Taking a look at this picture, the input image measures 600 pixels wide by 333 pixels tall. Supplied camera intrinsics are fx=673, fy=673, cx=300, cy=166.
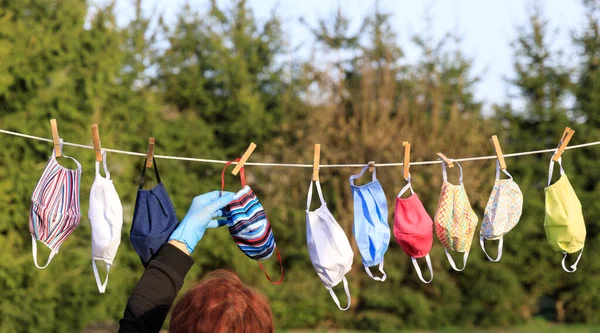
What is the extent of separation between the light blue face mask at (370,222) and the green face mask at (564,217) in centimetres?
73

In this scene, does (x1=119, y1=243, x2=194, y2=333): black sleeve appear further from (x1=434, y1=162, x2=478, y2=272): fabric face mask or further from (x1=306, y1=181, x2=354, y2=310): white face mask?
(x1=434, y1=162, x2=478, y2=272): fabric face mask

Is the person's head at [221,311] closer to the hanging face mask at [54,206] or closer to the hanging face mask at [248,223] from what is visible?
the hanging face mask at [248,223]

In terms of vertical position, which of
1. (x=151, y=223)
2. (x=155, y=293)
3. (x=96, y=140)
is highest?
(x=96, y=140)

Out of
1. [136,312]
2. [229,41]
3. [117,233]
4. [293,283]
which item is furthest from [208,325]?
[229,41]

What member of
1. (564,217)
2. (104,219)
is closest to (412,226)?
(564,217)

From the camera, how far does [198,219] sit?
2.00m

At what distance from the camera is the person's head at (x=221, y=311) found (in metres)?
1.09

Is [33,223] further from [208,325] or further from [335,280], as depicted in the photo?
[208,325]

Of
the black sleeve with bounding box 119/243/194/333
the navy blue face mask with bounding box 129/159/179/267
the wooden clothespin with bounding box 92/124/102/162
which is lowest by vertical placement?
the black sleeve with bounding box 119/243/194/333

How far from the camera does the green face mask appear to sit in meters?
2.91

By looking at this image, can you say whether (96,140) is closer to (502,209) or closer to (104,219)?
(104,219)

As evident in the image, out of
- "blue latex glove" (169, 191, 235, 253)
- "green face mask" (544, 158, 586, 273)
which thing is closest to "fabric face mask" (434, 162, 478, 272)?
"green face mask" (544, 158, 586, 273)

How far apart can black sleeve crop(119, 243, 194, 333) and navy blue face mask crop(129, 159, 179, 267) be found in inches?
34.6

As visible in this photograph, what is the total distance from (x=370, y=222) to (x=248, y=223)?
537mm
